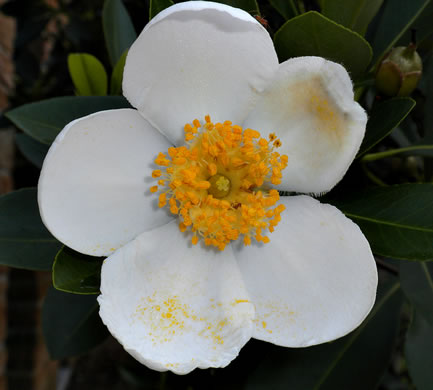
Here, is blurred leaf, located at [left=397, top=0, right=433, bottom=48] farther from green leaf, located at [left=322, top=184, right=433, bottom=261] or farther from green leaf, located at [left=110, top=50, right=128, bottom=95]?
green leaf, located at [left=110, top=50, right=128, bottom=95]

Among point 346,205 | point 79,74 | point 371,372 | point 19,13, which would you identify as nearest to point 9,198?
point 79,74

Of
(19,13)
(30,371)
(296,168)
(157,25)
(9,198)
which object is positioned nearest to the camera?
(157,25)

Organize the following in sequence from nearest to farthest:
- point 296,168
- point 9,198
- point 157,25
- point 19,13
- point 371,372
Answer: point 157,25 → point 296,168 → point 9,198 → point 371,372 → point 19,13

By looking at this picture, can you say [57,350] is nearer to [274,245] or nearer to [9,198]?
[9,198]

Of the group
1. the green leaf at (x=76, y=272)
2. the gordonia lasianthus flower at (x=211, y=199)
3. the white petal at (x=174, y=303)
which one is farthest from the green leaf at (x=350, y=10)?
the green leaf at (x=76, y=272)

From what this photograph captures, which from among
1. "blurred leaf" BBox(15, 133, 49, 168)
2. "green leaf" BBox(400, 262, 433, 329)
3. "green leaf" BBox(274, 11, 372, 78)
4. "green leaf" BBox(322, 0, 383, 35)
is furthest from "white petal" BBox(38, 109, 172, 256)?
"blurred leaf" BBox(15, 133, 49, 168)

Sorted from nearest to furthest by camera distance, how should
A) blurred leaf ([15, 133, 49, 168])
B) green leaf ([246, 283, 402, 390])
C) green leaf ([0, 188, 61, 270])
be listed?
green leaf ([0, 188, 61, 270])
green leaf ([246, 283, 402, 390])
blurred leaf ([15, 133, 49, 168])

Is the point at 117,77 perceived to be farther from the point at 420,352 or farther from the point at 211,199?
the point at 420,352
